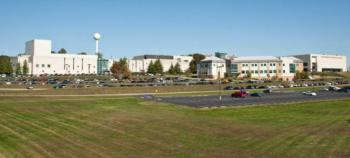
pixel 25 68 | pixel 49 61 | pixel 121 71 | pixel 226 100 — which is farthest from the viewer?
pixel 49 61

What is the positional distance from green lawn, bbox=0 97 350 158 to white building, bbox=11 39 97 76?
416 ft

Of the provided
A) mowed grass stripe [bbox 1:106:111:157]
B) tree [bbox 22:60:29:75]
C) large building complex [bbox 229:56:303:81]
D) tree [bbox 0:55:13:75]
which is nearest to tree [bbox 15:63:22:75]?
tree [bbox 22:60:29:75]

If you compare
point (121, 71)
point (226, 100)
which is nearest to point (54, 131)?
point (226, 100)

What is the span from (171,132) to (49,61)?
151m

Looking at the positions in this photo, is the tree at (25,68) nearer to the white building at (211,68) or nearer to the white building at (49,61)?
the white building at (49,61)

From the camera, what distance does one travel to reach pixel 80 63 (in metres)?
176

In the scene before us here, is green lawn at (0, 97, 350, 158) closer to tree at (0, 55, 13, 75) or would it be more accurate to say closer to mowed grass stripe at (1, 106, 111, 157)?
mowed grass stripe at (1, 106, 111, 157)

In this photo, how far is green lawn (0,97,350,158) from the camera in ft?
67.9

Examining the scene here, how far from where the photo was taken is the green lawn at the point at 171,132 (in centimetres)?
2069

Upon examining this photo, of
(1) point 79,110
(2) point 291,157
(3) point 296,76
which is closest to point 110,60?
(3) point 296,76

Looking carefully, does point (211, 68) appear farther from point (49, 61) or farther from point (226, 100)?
point (226, 100)

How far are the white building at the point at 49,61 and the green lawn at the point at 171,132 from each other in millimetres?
126745

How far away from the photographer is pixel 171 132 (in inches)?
1080

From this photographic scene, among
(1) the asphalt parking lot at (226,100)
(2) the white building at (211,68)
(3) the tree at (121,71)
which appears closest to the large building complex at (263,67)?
(2) the white building at (211,68)
